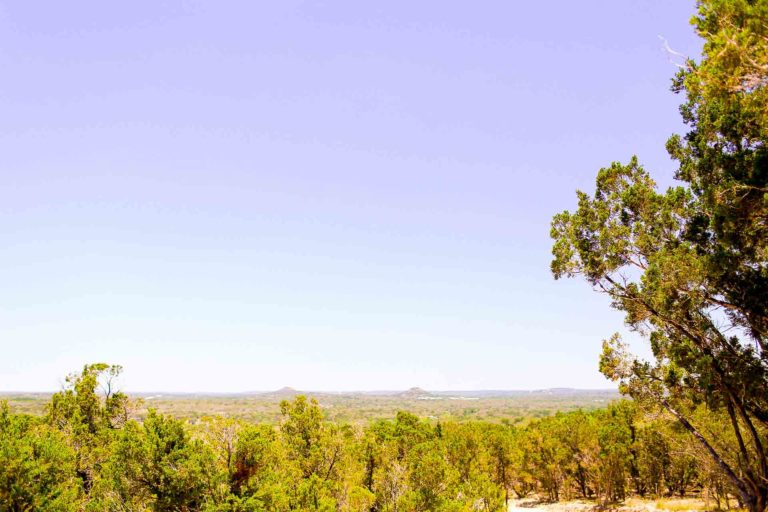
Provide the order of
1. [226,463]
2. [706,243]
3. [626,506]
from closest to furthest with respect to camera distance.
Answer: [706,243] → [226,463] → [626,506]

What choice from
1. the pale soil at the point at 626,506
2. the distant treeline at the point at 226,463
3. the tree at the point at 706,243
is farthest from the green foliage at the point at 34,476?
the pale soil at the point at 626,506

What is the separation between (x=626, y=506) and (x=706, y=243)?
151 ft

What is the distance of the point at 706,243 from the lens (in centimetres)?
1557

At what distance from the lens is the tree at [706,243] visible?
9.72 meters

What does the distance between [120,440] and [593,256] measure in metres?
21.6

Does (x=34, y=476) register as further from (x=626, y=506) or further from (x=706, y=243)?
(x=626, y=506)

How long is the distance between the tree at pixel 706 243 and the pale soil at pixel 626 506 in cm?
3547

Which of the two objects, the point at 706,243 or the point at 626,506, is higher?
the point at 706,243

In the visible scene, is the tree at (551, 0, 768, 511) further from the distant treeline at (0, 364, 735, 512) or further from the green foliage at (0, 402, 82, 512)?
the green foliage at (0, 402, 82, 512)

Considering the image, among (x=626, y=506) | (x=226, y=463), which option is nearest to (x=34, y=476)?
(x=226, y=463)

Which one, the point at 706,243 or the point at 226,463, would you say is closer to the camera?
the point at 706,243

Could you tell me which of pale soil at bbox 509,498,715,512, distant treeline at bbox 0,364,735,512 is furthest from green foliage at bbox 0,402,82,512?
pale soil at bbox 509,498,715,512

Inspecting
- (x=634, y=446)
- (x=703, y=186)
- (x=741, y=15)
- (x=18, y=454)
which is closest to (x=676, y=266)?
(x=703, y=186)

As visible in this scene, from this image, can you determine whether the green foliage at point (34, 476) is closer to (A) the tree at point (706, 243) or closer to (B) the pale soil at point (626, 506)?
(A) the tree at point (706, 243)
